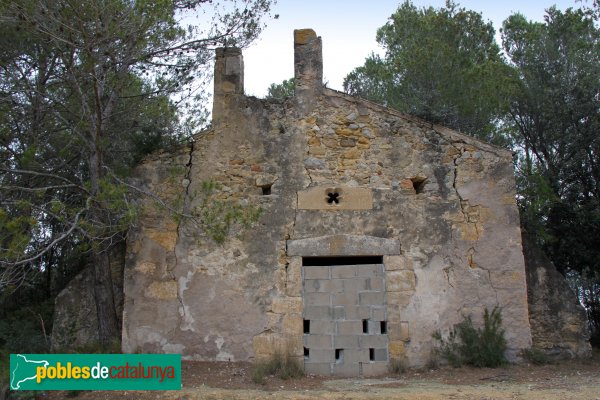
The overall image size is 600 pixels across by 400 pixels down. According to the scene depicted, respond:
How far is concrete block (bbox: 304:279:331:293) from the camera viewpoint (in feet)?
28.1

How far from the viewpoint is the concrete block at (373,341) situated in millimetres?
8398

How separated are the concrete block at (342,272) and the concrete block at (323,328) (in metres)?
0.67

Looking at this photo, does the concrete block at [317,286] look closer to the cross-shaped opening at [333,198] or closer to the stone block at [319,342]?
the stone block at [319,342]

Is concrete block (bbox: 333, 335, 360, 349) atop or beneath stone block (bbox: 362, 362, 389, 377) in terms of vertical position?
atop

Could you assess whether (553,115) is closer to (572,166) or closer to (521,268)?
(572,166)

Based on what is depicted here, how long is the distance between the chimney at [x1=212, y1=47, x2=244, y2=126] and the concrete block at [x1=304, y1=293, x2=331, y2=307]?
299 cm

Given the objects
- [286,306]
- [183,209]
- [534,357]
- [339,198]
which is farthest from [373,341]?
[183,209]

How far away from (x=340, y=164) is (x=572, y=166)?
259 inches

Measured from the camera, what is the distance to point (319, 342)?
838 cm

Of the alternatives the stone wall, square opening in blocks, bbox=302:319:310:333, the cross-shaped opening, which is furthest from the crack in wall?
the stone wall

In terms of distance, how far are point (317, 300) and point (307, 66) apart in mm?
3625

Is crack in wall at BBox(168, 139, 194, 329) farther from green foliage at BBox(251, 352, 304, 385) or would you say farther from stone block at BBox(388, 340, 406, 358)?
stone block at BBox(388, 340, 406, 358)

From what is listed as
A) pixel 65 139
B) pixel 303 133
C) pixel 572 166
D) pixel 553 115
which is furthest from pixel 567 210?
pixel 65 139

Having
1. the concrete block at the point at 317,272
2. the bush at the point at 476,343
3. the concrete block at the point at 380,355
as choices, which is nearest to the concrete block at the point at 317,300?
the concrete block at the point at 317,272
